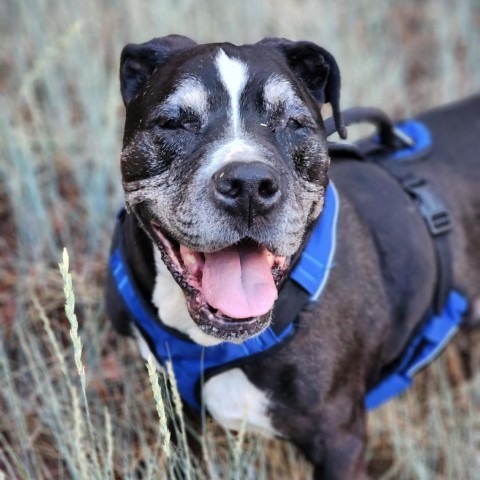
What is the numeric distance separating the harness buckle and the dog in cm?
13

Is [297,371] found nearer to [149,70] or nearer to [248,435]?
[248,435]

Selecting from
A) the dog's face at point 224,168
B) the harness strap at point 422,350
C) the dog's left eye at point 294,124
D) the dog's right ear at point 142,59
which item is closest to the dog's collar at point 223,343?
the dog's face at point 224,168

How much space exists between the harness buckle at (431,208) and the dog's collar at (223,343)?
0.55 metres

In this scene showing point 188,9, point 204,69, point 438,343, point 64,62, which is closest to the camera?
point 204,69

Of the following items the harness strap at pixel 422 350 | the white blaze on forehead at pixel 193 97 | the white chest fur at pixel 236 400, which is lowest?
the harness strap at pixel 422 350

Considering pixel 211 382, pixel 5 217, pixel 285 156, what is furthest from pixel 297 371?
pixel 5 217

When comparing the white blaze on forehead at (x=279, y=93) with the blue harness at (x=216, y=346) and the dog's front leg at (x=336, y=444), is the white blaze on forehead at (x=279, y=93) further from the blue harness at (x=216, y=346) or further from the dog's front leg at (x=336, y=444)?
the dog's front leg at (x=336, y=444)

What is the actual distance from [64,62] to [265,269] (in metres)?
2.91

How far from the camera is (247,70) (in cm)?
232

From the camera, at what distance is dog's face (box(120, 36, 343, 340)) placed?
2143 mm

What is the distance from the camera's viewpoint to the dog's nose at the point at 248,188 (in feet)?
6.76

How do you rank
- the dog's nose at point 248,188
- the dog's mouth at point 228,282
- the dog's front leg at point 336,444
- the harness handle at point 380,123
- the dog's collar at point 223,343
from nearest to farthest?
→ the dog's nose at point 248,188, the dog's mouth at point 228,282, the dog's collar at point 223,343, the dog's front leg at point 336,444, the harness handle at point 380,123

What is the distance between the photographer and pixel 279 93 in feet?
7.70

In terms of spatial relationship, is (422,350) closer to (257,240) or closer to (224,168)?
(257,240)
